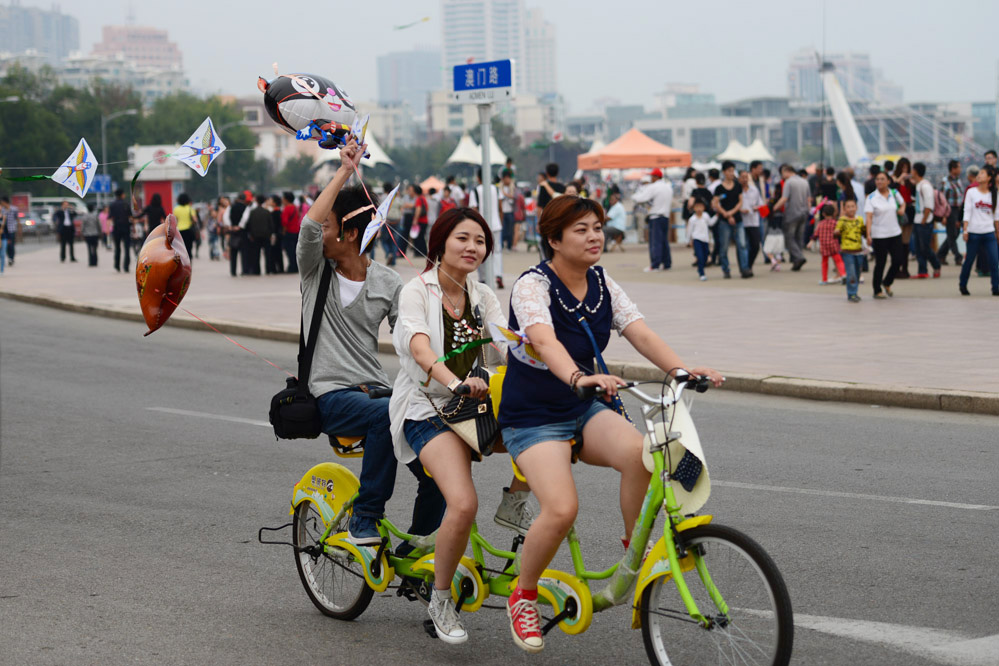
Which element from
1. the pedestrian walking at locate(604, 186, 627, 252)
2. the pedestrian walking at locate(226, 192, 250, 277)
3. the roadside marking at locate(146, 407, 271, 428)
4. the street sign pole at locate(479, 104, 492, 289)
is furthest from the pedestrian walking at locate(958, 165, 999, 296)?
the pedestrian walking at locate(226, 192, 250, 277)

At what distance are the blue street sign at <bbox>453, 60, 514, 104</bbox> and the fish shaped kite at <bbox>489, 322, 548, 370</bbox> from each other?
10401 millimetres

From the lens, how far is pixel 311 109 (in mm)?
4996

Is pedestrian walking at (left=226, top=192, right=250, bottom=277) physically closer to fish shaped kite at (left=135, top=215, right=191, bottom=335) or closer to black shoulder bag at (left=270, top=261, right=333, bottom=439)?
fish shaped kite at (left=135, top=215, right=191, bottom=335)

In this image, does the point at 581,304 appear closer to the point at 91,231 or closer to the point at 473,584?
the point at 473,584

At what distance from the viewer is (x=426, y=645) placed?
4.59 m

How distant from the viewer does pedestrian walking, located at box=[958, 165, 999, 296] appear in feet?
52.1

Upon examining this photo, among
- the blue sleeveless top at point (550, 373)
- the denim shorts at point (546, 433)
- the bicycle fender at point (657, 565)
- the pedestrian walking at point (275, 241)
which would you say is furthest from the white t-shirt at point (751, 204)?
the bicycle fender at point (657, 565)

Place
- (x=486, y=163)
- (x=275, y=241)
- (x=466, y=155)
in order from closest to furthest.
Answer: (x=486, y=163), (x=275, y=241), (x=466, y=155)

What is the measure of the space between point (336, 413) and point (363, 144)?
102cm

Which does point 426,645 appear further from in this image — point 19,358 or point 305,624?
point 19,358

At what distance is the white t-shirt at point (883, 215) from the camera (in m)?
16.1

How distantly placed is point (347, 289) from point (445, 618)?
1322mm

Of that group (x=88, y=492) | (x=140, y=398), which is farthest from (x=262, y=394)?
(x=88, y=492)

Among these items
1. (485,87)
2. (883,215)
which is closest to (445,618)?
(485,87)
